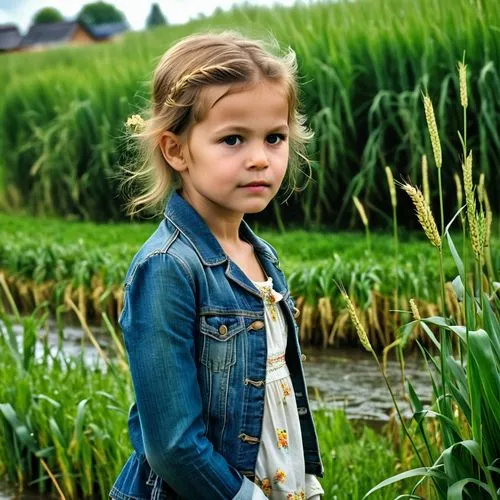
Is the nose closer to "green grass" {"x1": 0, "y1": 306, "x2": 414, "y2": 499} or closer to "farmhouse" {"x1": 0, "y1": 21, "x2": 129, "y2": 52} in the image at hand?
"green grass" {"x1": 0, "y1": 306, "x2": 414, "y2": 499}

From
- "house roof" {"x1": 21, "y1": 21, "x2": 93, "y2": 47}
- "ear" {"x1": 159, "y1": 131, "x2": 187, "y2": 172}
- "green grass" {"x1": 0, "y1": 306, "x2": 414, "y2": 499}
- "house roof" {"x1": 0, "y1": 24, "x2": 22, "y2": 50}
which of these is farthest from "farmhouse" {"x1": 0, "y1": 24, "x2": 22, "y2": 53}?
"ear" {"x1": 159, "y1": 131, "x2": 187, "y2": 172}

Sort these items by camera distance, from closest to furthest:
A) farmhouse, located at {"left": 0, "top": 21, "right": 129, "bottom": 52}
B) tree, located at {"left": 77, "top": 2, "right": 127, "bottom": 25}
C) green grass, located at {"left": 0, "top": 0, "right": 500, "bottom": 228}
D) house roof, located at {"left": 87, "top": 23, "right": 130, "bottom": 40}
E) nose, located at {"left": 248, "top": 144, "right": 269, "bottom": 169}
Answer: nose, located at {"left": 248, "top": 144, "right": 269, "bottom": 169} < green grass, located at {"left": 0, "top": 0, "right": 500, "bottom": 228} < farmhouse, located at {"left": 0, "top": 21, "right": 129, "bottom": 52} < house roof, located at {"left": 87, "top": 23, "right": 130, "bottom": 40} < tree, located at {"left": 77, "top": 2, "right": 127, "bottom": 25}

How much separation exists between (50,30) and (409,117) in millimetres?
65889

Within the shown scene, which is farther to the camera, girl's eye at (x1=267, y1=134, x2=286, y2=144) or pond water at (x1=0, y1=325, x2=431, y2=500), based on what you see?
pond water at (x1=0, y1=325, x2=431, y2=500)

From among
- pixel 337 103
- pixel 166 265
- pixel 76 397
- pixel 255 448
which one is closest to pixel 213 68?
pixel 166 265

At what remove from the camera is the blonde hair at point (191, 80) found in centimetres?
195

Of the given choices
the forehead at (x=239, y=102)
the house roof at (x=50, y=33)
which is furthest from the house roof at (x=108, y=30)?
the forehead at (x=239, y=102)

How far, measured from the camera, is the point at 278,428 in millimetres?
1978

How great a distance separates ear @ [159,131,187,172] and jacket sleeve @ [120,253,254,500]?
23 centimetres

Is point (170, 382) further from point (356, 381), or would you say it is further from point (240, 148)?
→ point (356, 381)

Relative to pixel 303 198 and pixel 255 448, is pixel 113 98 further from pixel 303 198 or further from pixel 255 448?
pixel 255 448

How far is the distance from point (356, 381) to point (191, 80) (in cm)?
314

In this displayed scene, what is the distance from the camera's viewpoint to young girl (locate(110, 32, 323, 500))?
181 cm

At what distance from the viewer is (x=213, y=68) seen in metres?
1.95
